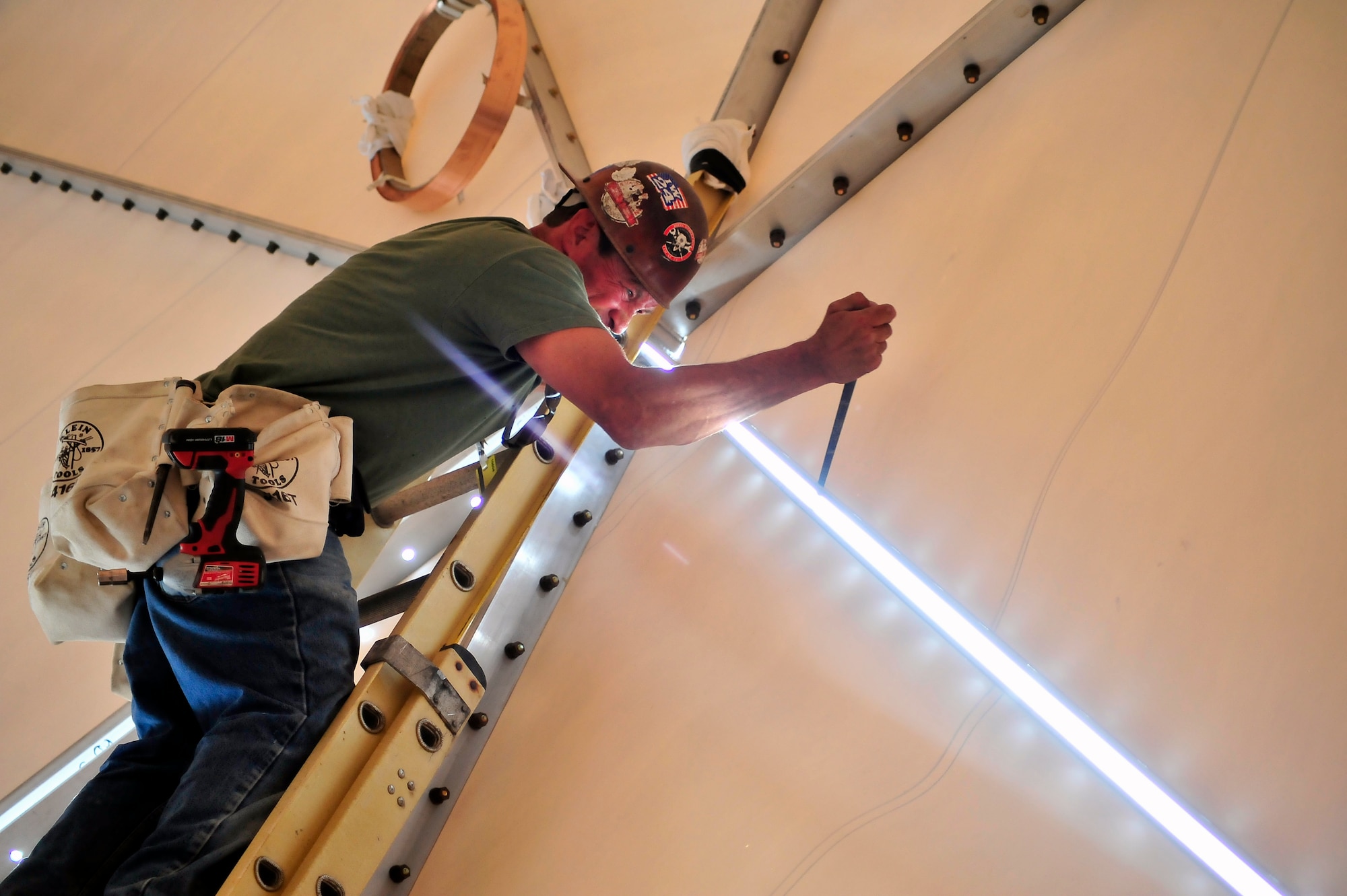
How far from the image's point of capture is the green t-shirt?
57.4 inches

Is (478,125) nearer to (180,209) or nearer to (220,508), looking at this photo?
(180,209)

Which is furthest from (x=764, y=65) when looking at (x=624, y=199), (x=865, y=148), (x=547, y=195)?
(x=624, y=199)

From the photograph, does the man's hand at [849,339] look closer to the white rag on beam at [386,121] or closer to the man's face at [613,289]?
the man's face at [613,289]

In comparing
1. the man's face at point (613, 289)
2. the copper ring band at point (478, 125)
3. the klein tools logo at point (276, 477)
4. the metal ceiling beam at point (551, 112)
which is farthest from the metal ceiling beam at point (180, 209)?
the klein tools logo at point (276, 477)

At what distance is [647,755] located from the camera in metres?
1.57

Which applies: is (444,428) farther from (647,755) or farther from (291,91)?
(291,91)

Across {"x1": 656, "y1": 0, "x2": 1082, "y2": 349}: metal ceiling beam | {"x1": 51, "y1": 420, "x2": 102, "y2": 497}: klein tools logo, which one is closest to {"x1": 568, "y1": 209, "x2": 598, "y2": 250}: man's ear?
{"x1": 656, "y1": 0, "x2": 1082, "y2": 349}: metal ceiling beam

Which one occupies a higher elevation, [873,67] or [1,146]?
[873,67]

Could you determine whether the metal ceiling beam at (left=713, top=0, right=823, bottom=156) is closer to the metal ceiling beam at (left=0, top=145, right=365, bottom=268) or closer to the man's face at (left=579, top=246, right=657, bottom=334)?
the man's face at (left=579, top=246, right=657, bottom=334)

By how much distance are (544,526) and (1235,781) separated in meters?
1.20

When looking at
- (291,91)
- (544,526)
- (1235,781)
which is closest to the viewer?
(1235,781)

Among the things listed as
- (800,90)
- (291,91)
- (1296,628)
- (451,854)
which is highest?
(291,91)

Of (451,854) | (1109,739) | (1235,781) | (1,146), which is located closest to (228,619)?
(451,854)

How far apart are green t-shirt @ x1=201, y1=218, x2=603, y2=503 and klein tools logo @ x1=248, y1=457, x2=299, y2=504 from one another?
18 cm
